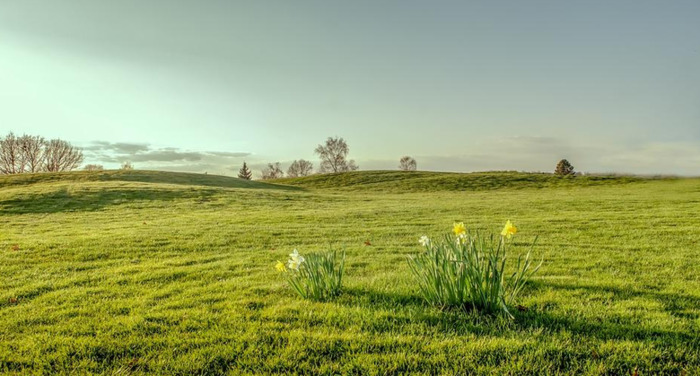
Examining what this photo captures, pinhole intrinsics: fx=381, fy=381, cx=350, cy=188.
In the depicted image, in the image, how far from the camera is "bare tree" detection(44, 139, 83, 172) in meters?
71.4

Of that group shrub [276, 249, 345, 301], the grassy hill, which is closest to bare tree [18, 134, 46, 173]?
the grassy hill

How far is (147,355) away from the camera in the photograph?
4.30m

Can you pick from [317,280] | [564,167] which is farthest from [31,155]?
[564,167]

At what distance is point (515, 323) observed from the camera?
192 inches

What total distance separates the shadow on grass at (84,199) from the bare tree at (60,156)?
173 ft

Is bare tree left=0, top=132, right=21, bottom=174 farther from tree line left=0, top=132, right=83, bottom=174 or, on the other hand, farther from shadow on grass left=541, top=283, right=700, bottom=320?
shadow on grass left=541, top=283, right=700, bottom=320

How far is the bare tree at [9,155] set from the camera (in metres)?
65.7

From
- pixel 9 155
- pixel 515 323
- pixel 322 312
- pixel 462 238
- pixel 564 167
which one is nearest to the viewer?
pixel 515 323

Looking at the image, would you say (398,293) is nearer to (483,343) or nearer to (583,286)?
(483,343)

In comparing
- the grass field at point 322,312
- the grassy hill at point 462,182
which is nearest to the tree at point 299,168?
the grassy hill at point 462,182

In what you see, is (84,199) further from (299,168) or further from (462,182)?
(299,168)

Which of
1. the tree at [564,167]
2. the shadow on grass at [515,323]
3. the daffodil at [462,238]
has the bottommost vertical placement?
the shadow on grass at [515,323]

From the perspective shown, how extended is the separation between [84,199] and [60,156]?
58.9m

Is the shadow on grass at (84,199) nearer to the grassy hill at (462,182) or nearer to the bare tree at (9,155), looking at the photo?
the grassy hill at (462,182)
